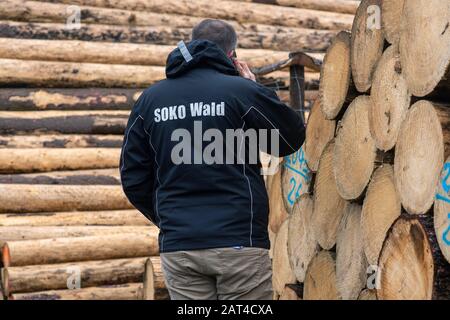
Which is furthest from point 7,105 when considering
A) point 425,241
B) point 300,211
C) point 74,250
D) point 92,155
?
point 425,241

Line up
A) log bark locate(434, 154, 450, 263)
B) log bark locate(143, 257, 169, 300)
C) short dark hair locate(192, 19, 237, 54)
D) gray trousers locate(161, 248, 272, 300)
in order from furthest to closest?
1. log bark locate(143, 257, 169, 300)
2. short dark hair locate(192, 19, 237, 54)
3. gray trousers locate(161, 248, 272, 300)
4. log bark locate(434, 154, 450, 263)

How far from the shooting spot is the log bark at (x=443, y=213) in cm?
341

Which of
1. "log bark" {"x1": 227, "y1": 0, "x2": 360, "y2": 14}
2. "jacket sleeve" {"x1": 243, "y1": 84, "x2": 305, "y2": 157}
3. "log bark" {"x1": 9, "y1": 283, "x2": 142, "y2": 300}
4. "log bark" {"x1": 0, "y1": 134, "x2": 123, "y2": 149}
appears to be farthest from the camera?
"log bark" {"x1": 227, "y1": 0, "x2": 360, "y2": 14}

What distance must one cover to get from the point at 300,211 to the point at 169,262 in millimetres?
1499

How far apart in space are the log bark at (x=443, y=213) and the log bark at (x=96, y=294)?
4.16 m

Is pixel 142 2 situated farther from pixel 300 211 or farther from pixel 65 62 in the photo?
pixel 300 211

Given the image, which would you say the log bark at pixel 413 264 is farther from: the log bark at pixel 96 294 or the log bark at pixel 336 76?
the log bark at pixel 96 294

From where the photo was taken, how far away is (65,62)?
9.88 m

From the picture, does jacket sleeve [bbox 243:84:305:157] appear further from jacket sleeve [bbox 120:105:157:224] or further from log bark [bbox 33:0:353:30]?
log bark [bbox 33:0:353:30]

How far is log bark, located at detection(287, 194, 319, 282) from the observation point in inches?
195

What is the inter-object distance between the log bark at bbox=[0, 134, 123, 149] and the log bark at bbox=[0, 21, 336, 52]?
180 cm

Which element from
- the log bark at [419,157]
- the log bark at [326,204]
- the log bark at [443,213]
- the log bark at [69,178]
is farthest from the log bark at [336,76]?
the log bark at [69,178]

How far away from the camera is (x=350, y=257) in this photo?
4.34 meters

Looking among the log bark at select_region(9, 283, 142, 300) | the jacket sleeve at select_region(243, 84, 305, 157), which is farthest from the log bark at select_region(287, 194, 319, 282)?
the log bark at select_region(9, 283, 142, 300)
